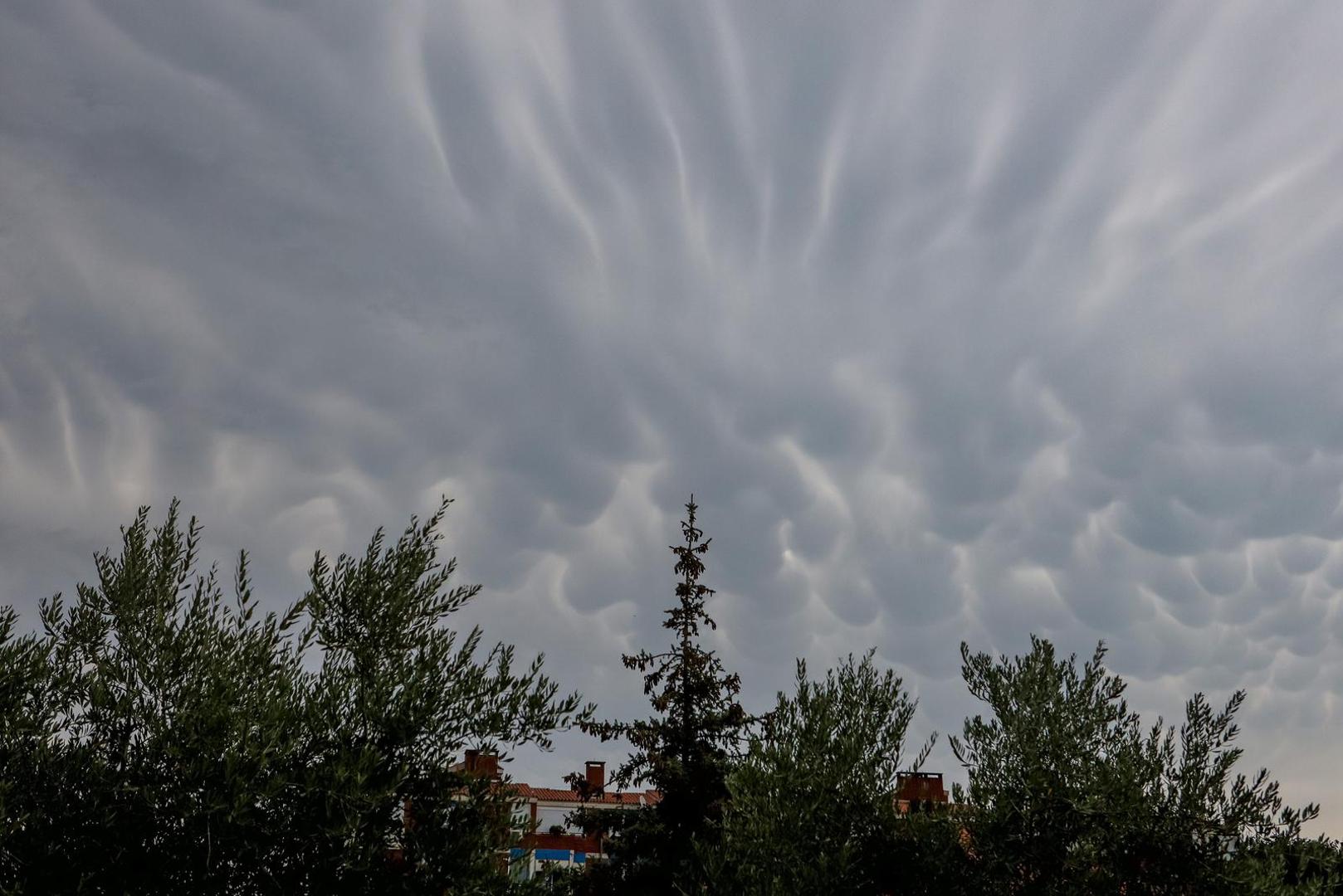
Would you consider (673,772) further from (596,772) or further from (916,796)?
(596,772)

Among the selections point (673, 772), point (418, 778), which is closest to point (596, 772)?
point (673, 772)

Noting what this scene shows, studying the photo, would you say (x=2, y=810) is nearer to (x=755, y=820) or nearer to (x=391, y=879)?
(x=391, y=879)

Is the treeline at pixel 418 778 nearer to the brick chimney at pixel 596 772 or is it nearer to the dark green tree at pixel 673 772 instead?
the dark green tree at pixel 673 772

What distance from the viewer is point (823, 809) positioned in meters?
24.1

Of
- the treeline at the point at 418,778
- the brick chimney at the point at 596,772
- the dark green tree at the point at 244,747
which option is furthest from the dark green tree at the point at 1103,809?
the brick chimney at the point at 596,772

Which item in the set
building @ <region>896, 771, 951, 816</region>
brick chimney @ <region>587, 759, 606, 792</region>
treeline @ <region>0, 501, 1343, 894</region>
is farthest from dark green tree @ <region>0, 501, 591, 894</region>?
brick chimney @ <region>587, 759, 606, 792</region>

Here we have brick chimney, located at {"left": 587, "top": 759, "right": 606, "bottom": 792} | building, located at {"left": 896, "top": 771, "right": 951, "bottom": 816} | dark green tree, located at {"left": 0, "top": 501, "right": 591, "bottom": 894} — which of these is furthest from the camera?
brick chimney, located at {"left": 587, "top": 759, "right": 606, "bottom": 792}

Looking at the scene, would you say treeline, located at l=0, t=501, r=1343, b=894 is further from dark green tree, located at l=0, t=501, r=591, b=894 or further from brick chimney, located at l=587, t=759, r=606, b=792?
brick chimney, located at l=587, t=759, r=606, b=792

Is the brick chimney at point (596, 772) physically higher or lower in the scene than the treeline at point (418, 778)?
higher

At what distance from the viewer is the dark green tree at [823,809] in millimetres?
22922

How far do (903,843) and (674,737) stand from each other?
12483 millimetres

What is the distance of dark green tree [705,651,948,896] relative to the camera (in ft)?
75.2

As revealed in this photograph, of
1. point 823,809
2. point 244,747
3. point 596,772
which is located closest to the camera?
point 244,747

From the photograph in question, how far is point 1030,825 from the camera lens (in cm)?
2316
